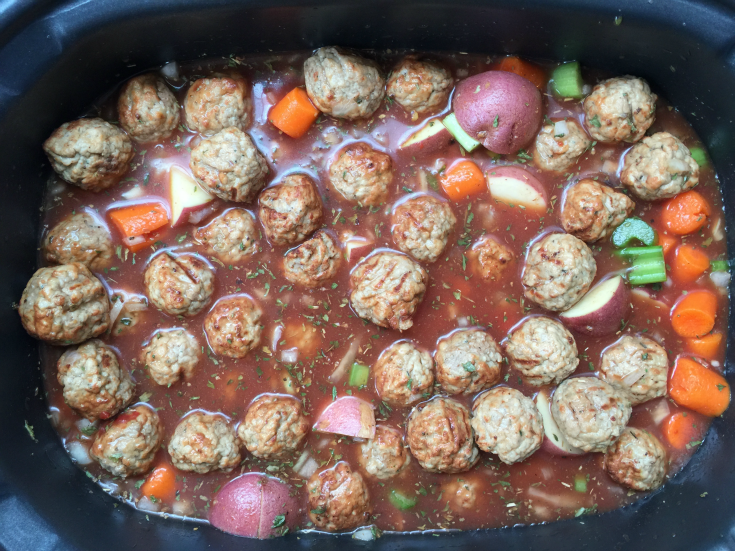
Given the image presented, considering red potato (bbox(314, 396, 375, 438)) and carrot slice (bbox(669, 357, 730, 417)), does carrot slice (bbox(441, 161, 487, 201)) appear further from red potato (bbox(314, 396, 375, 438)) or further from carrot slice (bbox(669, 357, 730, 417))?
carrot slice (bbox(669, 357, 730, 417))

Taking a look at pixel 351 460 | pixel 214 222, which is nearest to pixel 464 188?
pixel 214 222

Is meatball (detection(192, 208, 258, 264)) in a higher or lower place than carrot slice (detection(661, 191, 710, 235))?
higher

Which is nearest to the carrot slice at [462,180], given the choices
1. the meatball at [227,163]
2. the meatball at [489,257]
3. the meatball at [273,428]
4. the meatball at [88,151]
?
the meatball at [489,257]

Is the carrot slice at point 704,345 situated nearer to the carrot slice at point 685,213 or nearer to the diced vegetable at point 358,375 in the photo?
the carrot slice at point 685,213

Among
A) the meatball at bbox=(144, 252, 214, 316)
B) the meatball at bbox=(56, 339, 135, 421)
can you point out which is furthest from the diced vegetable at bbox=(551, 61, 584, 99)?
the meatball at bbox=(56, 339, 135, 421)

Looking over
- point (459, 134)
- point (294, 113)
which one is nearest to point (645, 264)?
point (459, 134)

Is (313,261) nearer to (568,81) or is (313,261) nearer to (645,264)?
(568,81)
